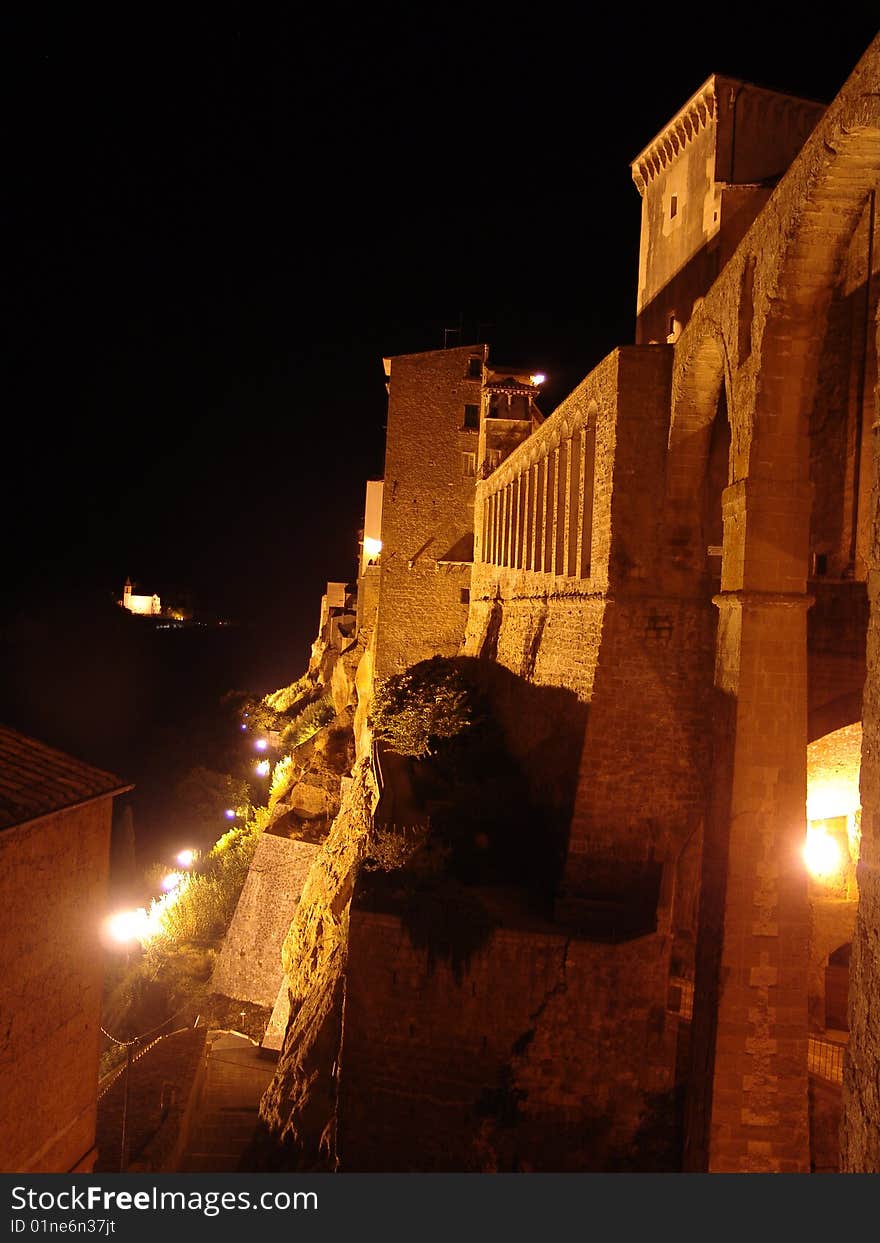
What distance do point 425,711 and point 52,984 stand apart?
8037 mm

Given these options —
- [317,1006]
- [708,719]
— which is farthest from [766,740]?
[317,1006]

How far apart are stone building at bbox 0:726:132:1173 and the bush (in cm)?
619

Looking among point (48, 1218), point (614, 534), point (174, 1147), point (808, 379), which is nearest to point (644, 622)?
point (614, 534)

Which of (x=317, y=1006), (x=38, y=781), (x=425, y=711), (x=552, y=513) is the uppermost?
(x=552, y=513)

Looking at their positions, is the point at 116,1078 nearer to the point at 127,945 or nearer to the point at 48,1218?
the point at 127,945

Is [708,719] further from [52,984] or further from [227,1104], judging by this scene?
[227,1104]

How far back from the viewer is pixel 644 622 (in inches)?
387

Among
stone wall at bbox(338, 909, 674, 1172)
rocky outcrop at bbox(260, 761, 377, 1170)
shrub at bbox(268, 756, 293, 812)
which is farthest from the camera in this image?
shrub at bbox(268, 756, 293, 812)

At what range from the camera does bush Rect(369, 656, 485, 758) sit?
1359 cm

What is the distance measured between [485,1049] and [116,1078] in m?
7.53

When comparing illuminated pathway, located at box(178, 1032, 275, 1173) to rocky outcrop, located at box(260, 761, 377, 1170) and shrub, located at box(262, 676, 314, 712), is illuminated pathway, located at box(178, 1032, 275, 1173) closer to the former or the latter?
rocky outcrop, located at box(260, 761, 377, 1170)

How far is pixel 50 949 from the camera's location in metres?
6.91

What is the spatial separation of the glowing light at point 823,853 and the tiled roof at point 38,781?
9.82 m

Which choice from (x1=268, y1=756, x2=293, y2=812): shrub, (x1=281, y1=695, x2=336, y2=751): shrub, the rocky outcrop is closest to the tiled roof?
the rocky outcrop
